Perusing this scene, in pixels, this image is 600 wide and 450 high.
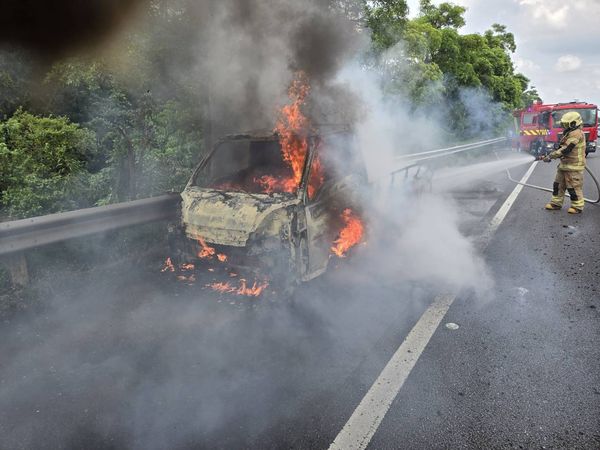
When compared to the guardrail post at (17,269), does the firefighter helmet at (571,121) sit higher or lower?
higher

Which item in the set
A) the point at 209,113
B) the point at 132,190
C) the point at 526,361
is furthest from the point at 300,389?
the point at 132,190

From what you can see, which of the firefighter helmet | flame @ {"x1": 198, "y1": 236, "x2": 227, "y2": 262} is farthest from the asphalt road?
the firefighter helmet

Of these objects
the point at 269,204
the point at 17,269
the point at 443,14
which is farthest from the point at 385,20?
the point at 443,14

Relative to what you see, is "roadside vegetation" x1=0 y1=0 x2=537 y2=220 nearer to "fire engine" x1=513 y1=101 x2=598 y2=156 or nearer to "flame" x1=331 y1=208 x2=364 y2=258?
"flame" x1=331 y1=208 x2=364 y2=258

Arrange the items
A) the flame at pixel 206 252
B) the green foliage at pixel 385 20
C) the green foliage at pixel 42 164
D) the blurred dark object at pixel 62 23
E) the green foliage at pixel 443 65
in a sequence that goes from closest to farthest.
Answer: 1. the flame at pixel 206 252
2. the blurred dark object at pixel 62 23
3. the green foliage at pixel 42 164
4. the green foliage at pixel 385 20
5. the green foliage at pixel 443 65

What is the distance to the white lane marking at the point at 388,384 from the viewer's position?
8.51 ft

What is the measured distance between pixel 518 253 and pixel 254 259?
406 centimetres

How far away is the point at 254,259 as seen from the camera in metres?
4.17

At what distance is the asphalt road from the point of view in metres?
2.68

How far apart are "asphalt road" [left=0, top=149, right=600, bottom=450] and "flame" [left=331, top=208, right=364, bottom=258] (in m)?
0.31

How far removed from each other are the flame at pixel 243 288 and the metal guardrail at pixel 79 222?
1161 millimetres

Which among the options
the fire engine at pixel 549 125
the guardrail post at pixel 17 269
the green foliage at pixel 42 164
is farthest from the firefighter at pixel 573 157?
the fire engine at pixel 549 125

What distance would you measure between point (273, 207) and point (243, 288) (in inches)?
35.2

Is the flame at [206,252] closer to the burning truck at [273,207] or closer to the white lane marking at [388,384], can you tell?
the burning truck at [273,207]
